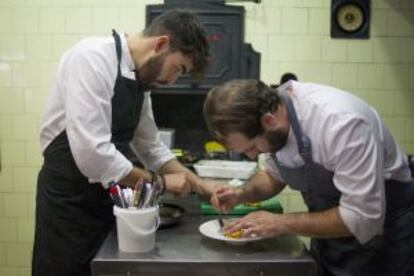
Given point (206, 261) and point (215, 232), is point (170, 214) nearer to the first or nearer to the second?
point (215, 232)

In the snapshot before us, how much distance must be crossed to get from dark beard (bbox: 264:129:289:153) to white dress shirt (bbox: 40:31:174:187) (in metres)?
0.46

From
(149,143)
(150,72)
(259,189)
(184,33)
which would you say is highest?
(184,33)

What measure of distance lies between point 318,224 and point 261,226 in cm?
16

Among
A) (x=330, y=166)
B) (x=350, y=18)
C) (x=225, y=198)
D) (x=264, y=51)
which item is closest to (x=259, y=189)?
(x=225, y=198)

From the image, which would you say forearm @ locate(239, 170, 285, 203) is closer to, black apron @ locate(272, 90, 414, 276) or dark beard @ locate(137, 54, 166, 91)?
black apron @ locate(272, 90, 414, 276)

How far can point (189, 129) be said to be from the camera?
3.32 metres

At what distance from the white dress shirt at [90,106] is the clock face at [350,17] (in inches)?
67.8

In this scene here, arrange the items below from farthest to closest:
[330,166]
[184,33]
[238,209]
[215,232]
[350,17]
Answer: [350,17] → [238,209] → [184,33] → [215,232] → [330,166]

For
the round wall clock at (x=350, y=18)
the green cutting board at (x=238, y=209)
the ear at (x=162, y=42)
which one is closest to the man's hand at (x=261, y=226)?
the green cutting board at (x=238, y=209)

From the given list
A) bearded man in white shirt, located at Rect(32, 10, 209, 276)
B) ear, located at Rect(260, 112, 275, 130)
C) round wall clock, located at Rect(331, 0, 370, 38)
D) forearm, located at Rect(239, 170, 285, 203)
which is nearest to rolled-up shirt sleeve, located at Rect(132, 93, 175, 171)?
bearded man in white shirt, located at Rect(32, 10, 209, 276)

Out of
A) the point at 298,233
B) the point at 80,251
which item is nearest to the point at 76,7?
the point at 80,251

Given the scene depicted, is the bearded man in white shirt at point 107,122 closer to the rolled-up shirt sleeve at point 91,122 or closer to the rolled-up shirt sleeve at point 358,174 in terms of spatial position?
the rolled-up shirt sleeve at point 91,122

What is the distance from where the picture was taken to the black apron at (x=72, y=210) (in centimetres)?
187

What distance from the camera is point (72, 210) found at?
1896 mm
